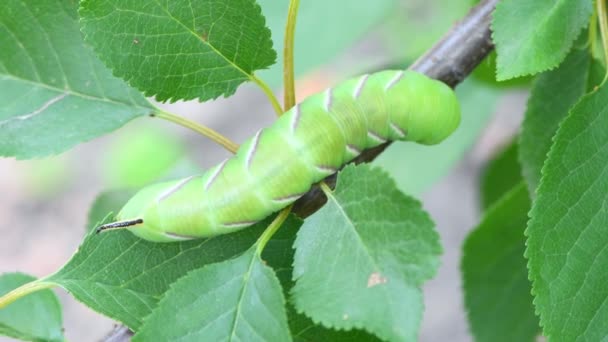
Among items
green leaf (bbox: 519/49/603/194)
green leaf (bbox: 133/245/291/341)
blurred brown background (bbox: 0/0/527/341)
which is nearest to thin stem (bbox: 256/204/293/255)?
green leaf (bbox: 133/245/291/341)

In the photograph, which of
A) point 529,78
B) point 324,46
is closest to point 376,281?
point 529,78

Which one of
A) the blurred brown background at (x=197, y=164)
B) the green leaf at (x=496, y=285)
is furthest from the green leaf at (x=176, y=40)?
the blurred brown background at (x=197, y=164)

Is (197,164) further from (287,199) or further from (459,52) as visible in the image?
(287,199)

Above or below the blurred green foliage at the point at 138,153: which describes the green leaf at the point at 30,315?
below

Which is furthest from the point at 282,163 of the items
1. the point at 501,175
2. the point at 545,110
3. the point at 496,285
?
the point at 501,175

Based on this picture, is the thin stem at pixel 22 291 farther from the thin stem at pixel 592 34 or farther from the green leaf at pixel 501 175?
the green leaf at pixel 501 175

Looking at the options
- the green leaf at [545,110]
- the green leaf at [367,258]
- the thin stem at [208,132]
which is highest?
the thin stem at [208,132]
